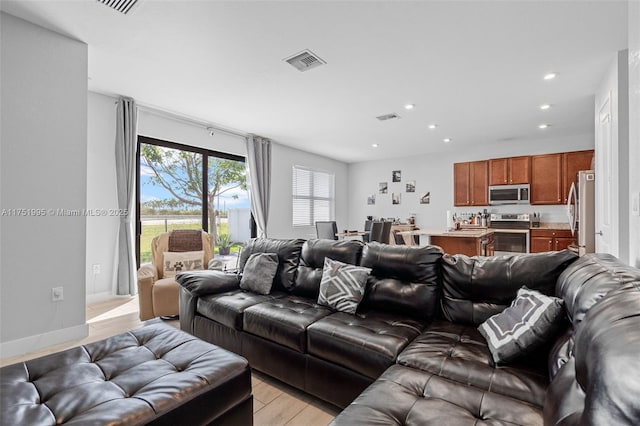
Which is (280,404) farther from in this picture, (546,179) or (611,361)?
(546,179)

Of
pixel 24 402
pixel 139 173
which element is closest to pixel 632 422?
pixel 24 402

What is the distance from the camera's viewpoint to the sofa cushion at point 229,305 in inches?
88.0

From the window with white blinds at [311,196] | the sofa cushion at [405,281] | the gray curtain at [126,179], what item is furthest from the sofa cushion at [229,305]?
the window with white blinds at [311,196]

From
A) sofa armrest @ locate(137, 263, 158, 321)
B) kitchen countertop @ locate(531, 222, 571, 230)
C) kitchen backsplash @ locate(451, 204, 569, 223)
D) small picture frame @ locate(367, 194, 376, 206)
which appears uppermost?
small picture frame @ locate(367, 194, 376, 206)

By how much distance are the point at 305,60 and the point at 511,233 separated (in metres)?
5.28

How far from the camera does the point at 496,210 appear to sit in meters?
6.53

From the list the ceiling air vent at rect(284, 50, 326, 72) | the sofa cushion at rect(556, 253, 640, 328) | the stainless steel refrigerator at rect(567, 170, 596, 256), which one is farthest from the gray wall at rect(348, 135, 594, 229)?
the sofa cushion at rect(556, 253, 640, 328)

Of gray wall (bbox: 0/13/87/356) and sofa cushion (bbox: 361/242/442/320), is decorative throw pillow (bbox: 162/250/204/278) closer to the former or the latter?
gray wall (bbox: 0/13/87/356)

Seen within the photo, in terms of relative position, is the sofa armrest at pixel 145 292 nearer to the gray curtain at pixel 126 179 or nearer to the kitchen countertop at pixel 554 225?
the gray curtain at pixel 126 179

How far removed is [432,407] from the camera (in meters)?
→ 1.11

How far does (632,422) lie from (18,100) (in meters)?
3.75

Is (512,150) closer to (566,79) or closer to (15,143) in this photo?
(566,79)

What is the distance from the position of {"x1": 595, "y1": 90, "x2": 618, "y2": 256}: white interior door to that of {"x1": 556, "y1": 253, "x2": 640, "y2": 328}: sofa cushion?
1.87m

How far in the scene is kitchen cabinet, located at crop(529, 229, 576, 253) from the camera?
18.0 feet
